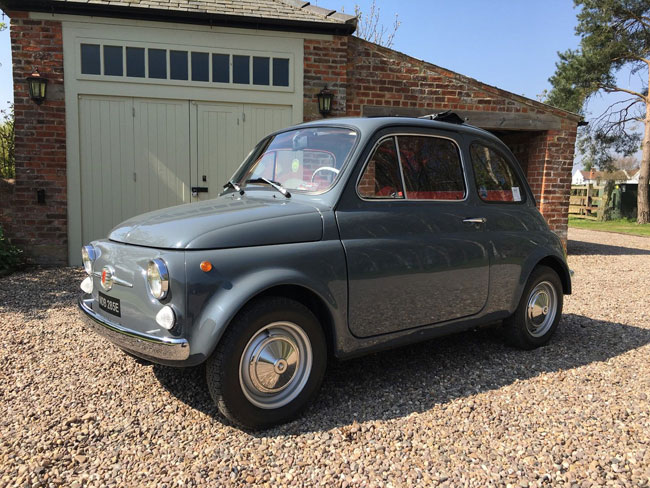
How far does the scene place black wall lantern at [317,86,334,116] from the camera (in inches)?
312

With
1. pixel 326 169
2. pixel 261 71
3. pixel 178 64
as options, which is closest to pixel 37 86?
pixel 178 64

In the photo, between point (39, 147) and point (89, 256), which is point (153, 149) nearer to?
point (39, 147)

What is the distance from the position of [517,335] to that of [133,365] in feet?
9.90

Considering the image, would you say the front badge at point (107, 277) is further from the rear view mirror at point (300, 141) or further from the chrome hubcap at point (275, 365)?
the rear view mirror at point (300, 141)

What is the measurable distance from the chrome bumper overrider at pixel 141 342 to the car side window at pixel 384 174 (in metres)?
1.47

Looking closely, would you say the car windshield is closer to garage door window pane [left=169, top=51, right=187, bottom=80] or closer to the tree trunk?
garage door window pane [left=169, top=51, right=187, bottom=80]

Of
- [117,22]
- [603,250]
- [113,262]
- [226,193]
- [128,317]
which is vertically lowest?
[603,250]

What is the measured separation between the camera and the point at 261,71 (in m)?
7.89

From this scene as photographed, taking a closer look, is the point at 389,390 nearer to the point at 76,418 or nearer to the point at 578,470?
the point at 578,470

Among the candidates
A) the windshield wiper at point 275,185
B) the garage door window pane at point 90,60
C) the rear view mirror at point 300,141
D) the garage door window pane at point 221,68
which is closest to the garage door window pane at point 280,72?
the garage door window pane at point 221,68

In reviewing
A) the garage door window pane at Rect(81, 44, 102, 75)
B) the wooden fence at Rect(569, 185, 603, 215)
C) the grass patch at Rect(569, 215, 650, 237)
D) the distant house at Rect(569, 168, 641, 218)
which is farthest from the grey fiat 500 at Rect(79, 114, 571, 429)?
the wooden fence at Rect(569, 185, 603, 215)

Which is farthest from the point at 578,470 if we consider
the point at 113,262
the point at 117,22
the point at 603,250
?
the point at 603,250

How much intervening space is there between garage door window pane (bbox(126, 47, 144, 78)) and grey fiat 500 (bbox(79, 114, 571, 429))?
4717 millimetres

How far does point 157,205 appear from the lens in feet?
25.6
